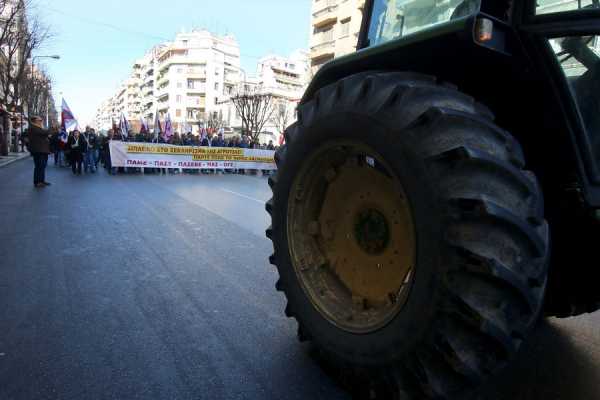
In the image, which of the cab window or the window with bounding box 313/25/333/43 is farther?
the window with bounding box 313/25/333/43

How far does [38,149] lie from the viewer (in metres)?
11.4

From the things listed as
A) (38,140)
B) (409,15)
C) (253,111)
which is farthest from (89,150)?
(253,111)

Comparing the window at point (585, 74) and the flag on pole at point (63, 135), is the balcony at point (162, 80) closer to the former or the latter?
the flag on pole at point (63, 135)

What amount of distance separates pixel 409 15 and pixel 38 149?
11515mm

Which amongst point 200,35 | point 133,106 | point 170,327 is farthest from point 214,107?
point 170,327

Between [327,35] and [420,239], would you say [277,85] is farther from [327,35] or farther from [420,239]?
[420,239]

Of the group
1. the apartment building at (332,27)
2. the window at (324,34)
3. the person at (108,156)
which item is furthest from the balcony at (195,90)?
the person at (108,156)

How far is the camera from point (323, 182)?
2383 mm

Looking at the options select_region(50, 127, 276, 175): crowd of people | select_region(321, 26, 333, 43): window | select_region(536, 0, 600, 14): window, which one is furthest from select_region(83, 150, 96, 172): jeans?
select_region(321, 26, 333, 43): window

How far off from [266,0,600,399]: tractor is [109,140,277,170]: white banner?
13.5 m

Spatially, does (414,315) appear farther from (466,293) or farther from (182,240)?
(182,240)

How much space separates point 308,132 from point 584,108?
49.6 inches

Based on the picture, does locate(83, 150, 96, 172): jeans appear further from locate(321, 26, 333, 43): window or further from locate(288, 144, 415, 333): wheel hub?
locate(321, 26, 333, 43): window

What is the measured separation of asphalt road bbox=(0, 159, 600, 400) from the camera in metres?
2.23
